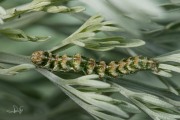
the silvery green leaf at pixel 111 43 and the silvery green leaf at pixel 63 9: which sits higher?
the silvery green leaf at pixel 63 9

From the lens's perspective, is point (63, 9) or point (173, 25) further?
point (173, 25)

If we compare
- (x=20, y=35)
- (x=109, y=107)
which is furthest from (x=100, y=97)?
(x=20, y=35)

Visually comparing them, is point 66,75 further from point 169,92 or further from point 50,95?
point 169,92

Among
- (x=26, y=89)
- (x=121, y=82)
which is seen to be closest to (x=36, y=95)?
(x=26, y=89)

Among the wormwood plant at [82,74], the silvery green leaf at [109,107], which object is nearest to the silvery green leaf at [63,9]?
the wormwood plant at [82,74]
